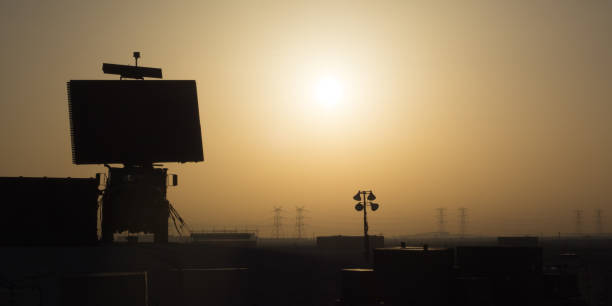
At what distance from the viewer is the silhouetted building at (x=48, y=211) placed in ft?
144

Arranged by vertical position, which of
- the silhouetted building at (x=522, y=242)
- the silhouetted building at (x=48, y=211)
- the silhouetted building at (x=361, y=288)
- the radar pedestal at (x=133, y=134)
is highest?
the radar pedestal at (x=133, y=134)

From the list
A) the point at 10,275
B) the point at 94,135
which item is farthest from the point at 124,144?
the point at 10,275

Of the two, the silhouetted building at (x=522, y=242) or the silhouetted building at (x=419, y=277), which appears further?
the silhouetted building at (x=522, y=242)

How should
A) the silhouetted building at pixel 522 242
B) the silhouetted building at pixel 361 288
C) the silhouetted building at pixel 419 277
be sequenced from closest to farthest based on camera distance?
the silhouetted building at pixel 419 277, the silhouetted building at pixel 361 288, the silhouetted building at pixel 522 242

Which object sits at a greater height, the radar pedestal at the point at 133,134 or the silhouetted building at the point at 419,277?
the radar pedestal at the point at 133,134

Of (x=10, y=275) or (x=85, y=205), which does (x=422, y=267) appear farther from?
(x=85, y=205)

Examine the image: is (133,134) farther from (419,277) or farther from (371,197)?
(419,277)

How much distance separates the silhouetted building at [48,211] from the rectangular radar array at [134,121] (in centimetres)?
246

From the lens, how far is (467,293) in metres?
19.6

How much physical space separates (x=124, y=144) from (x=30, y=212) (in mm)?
7566

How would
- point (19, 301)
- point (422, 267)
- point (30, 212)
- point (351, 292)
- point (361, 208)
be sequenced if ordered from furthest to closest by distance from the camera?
1. point (30, 212)
2. point (361, 208)
3. point (19, 301)
4. point (351, 292)
5. point (422, 267)

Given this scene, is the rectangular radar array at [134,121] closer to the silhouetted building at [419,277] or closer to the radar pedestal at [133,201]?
the radar pedestal at [133,201]

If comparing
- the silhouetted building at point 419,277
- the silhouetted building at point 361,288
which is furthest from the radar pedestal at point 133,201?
the silhouetted building at point 419,277

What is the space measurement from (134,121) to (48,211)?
8.27 m
